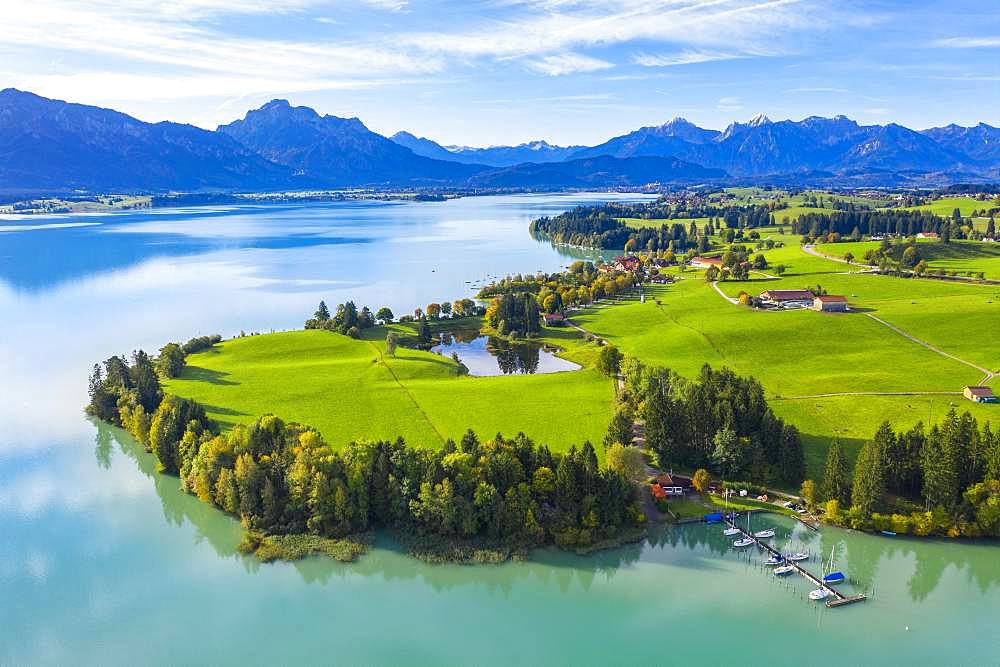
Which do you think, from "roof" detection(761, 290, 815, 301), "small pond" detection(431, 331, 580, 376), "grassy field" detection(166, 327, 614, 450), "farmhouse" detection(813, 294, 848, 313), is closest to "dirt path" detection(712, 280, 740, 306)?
"roof" detection(761, 290, 815, 301)

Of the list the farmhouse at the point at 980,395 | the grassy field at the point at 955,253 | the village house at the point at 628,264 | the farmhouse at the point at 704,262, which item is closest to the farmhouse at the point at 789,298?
the grassy field at the point at 955,253

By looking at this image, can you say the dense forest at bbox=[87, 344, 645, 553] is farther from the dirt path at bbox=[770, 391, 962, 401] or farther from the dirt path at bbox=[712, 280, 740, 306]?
the dirt path at bbox=[712, 280, 740, 306]

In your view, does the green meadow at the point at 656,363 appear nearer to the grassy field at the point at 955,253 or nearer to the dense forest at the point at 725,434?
the dense forest at the point at 725,434

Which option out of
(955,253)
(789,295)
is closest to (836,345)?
(789,295)

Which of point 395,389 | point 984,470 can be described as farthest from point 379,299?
point 984,470

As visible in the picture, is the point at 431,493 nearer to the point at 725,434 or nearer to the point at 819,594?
the point at 725,434
